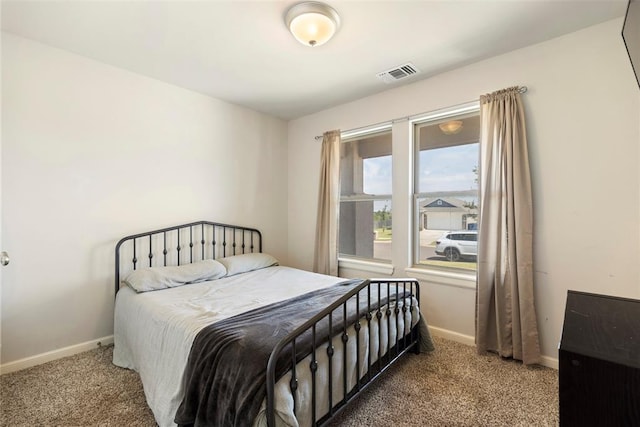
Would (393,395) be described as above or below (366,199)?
below

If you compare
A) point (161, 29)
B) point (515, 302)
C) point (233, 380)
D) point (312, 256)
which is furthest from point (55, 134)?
point (515, 302)

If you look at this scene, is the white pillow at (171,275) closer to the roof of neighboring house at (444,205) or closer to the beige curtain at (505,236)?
the roof of neighboring house at (444,205)

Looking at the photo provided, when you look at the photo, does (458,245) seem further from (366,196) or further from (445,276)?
(366,196)

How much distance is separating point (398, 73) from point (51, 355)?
3.76 meters

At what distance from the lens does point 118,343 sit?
2277 millimetres

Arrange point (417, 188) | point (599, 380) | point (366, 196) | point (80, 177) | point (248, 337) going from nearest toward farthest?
point (599, 380) → point (248, 337) → point (80, 177) → point (417, 188) → point (366, 196)

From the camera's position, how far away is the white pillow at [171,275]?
7.63ft

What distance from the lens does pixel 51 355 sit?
2.29 metres

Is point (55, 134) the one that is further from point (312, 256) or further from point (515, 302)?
point (515, 302)

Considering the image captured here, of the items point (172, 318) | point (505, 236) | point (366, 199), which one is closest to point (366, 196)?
point (366, 199)

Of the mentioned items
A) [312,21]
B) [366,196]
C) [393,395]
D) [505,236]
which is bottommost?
[393,395]

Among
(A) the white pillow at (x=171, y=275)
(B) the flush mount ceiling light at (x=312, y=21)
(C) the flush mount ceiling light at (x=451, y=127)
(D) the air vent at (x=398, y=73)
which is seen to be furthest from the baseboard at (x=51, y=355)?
(C) the flush mount ceiling light at (x=451, y=127)

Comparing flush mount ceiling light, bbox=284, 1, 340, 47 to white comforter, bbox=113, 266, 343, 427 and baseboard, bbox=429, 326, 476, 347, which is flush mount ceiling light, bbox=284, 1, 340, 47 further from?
baseboard, bbox=429, 326, 476, 347

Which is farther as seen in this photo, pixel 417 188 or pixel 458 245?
pixel 417 188
